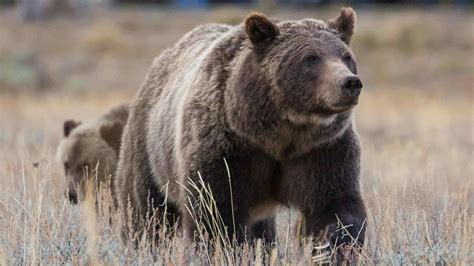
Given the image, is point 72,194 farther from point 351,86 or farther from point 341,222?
point 351,86

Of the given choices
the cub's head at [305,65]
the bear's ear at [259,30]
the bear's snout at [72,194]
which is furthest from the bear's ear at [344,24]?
the bear's snout at [72,194]

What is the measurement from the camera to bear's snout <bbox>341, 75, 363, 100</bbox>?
5875 millimetres

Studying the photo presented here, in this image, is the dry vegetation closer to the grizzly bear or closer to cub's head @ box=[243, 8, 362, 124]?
the grizzly bear

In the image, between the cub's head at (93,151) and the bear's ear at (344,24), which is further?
the cub's head at (93,151)

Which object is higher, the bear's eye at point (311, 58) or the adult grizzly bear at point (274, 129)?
the bear's eye at point (311, 58)

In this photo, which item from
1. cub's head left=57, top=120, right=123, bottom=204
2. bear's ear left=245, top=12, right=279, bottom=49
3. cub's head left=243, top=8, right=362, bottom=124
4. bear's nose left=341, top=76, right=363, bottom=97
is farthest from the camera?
cub's head left=57, top=120, right=123, bottom=204

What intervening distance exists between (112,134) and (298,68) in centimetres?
380

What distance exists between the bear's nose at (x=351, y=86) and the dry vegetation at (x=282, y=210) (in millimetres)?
945

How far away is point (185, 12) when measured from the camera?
135 ft

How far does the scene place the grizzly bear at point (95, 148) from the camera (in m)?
9.65

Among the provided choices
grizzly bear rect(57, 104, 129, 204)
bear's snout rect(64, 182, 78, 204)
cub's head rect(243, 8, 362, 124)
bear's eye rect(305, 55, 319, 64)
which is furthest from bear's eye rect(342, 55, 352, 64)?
grizzly bear rect(57, 104, 129, 204)

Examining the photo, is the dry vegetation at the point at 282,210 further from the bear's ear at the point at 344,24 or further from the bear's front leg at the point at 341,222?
the bear's ear at the point at 344,24

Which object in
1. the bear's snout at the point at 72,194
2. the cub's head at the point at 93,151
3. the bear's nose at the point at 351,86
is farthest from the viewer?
the cub's head at the point at 93,151

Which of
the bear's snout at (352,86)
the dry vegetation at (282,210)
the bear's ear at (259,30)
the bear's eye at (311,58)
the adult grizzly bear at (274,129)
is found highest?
the bear's ear at (259,30)
